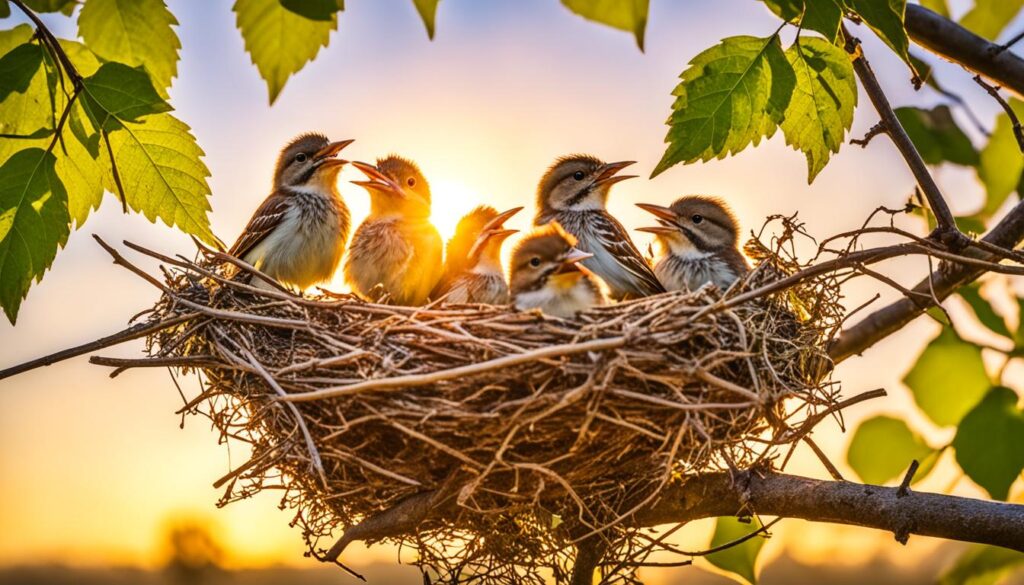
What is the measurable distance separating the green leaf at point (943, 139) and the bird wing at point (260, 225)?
2.53 m

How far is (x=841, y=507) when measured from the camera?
2.78m

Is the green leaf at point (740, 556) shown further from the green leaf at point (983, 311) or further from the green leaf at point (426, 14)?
the green leaf at point (426, 14)

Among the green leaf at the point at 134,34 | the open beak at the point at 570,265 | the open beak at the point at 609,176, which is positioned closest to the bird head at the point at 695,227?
the open beak at the point at 609,176

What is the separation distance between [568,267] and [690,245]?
0.95m

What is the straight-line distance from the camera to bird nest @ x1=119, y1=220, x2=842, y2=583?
2746 millimetres

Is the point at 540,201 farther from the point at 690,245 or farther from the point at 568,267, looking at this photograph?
the point at 568,267

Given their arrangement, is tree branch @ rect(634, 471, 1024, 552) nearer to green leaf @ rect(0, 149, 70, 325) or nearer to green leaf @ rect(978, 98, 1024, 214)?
green leaf @ rect(978, 98, 1024, 214)

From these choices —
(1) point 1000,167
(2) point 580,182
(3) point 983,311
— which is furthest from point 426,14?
(2) point 580,182

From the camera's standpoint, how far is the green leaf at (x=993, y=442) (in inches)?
117

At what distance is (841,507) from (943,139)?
5.21 ft

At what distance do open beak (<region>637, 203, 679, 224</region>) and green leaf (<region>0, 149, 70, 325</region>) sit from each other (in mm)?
2727

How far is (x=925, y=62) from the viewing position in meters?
3.48

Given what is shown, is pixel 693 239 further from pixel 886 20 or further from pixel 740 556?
pixel 886 20

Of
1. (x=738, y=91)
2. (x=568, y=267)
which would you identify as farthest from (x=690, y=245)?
(x=738, y=91)
